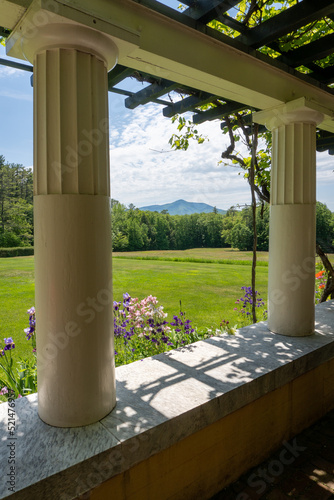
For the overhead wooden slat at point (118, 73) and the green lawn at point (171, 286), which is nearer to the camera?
the overhead wooden slat at point (118, 73)

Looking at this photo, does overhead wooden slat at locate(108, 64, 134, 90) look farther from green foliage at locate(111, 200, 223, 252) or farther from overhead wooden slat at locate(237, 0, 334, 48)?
green foliage at locate(111, 200, 223, 252)

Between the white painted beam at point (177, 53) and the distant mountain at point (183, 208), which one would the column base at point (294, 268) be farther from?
the distant mountain at point (183, 208)

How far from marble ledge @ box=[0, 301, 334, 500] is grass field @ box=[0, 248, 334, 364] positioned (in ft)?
4.47

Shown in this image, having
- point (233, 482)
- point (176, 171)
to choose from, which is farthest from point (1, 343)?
point (176, 171)

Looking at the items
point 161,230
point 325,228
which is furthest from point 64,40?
point 325,228

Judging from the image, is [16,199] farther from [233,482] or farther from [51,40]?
[233,482]

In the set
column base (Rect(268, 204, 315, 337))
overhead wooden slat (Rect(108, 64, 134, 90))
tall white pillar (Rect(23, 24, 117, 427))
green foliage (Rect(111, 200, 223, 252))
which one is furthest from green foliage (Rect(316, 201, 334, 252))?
tall white pillar (Rect(23, 24, 117, 427))

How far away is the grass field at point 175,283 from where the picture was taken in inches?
112

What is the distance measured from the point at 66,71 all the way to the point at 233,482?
2.22m

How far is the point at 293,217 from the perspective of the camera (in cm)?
248

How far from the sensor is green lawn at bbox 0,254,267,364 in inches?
111

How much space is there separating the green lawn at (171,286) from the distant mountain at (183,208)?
503 millimetres

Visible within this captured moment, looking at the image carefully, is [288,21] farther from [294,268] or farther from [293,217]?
[294,268]

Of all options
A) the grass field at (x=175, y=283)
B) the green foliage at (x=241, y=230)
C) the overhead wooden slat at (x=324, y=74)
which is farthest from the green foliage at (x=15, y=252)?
the overhead wooden slat at (x=324, y=74)
